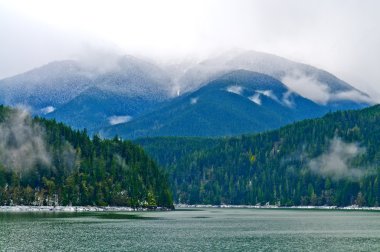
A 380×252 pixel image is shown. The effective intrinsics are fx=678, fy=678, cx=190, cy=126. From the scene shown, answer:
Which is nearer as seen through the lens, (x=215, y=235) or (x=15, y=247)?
(x=15, y=247)

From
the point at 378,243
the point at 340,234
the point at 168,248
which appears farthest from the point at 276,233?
the point at 168,248

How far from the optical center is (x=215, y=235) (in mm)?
132375

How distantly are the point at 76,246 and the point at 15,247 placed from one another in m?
9.72

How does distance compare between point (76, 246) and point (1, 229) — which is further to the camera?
point (1, 229)

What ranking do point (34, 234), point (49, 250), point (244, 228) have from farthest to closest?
point (244, 228), point (34, 234), point (49, 250)

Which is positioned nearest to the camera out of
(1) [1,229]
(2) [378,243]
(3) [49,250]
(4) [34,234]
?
(3) [49,250]

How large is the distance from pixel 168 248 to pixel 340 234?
45.2 meters

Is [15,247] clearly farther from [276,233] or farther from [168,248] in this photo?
[276,233]

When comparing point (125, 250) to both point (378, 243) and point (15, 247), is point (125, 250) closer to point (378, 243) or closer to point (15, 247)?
point (15, 247)

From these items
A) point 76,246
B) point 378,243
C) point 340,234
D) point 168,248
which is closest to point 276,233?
point 340,234

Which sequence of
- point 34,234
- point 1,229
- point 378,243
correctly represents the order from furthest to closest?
point 1,229 < point 34,234 < point 378,243

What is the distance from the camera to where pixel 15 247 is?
102750 millimetres

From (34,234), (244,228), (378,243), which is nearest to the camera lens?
(378,243)

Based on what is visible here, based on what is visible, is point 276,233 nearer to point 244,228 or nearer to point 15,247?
point 244,228
